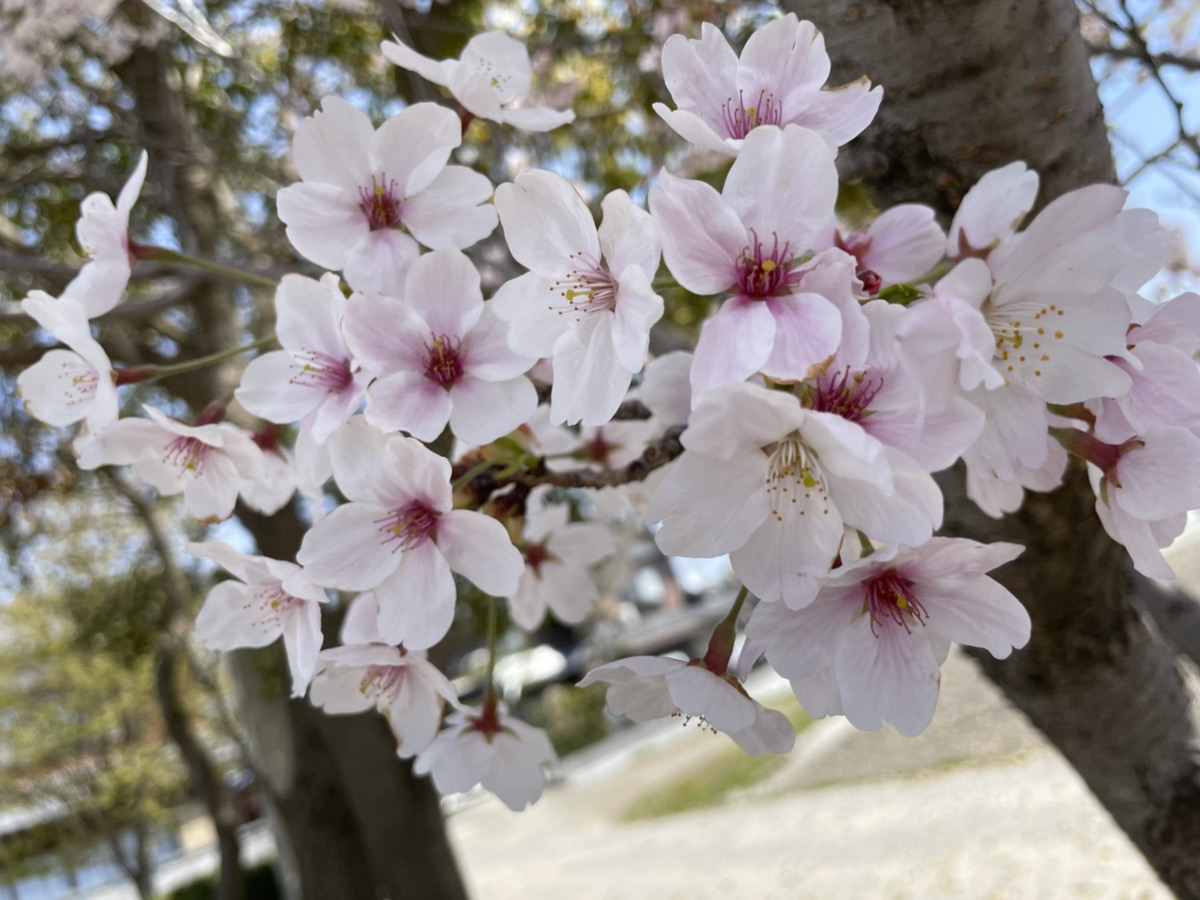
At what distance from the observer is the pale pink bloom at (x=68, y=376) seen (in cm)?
79

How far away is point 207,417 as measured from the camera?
2.92 ft

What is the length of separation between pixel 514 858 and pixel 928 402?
947 centimetres

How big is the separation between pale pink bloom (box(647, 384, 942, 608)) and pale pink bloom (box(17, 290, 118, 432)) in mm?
582

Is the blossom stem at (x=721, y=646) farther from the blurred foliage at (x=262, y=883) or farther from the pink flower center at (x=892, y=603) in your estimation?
the blurred foliage at (x=262, y=883)

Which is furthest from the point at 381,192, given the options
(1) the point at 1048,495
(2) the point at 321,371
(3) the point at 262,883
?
(3) the point at 262,883

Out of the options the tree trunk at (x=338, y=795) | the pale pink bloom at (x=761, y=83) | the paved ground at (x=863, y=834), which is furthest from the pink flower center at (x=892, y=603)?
the paved ground at (x=863, y=834)

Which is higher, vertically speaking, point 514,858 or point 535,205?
point 535,205

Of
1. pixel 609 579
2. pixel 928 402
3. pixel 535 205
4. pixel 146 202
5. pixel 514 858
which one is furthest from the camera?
pixel 514 858

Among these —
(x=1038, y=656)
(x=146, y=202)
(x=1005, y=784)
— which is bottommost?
(x=1005, y=784)

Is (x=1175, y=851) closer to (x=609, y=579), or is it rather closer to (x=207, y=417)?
(x=207, y=417)

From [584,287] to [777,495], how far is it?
0.22 m


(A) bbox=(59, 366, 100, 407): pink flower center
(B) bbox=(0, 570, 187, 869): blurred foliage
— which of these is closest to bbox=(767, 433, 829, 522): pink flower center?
(A) bbox=(59, 366, 100, 407): pink flower center

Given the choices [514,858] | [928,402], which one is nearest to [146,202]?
[928,402]

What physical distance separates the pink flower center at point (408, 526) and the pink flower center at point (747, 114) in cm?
40
